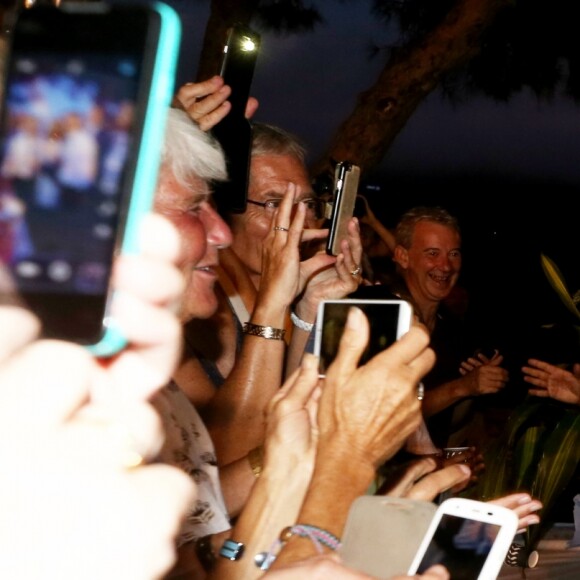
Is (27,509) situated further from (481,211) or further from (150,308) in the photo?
(481,211)

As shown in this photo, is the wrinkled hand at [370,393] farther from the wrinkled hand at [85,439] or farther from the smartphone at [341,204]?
the smartphone at [341,204]

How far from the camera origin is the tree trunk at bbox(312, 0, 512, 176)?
13.0 ft

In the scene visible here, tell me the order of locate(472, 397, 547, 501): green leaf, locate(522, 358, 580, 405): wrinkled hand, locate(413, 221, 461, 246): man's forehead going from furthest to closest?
locate(413, 221, 461, 246): man's forehead → locate(522, 358, 580, 405): wrinkled hand → locate(472, 397, 547, 501): green leaf

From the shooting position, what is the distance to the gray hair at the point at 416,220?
3119 millimetres

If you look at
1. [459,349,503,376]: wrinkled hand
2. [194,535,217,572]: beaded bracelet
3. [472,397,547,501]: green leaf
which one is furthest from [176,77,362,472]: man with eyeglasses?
[459,349,503,376]: wrinkled hand

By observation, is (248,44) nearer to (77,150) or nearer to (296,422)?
(296,422)

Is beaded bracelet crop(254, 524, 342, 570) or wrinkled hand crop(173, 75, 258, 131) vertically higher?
wrinkled hand crop(173, 75, 258, 131)

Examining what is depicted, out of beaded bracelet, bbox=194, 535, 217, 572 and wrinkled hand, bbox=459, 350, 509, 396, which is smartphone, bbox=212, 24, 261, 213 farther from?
wrinkled hand, bbox=459, 350, 509, 396

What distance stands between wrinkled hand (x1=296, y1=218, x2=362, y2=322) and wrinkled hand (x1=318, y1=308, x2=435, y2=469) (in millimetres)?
798

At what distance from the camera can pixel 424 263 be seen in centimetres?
304

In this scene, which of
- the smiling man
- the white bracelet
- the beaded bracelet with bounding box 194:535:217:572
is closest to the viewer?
the beaded bracelet with bounding box 194:535:217:572

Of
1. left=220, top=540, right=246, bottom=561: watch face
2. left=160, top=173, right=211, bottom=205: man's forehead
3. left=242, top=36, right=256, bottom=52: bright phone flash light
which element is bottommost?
left=220, top=540, right=246, bottom=561: watch face

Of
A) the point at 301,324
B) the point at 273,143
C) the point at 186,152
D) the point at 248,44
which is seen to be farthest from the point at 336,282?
the point at 186,152

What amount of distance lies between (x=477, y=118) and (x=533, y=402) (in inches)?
690
